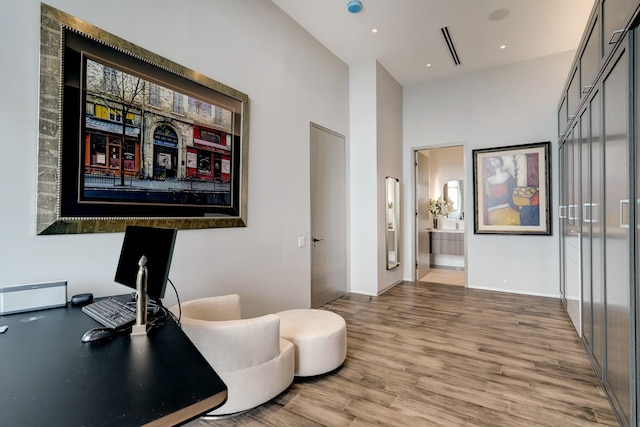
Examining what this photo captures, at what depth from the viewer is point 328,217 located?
15.4ft

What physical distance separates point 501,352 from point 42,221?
3.75 metres

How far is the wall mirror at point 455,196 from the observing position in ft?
24.3

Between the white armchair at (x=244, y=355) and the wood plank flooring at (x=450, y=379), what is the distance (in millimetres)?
81

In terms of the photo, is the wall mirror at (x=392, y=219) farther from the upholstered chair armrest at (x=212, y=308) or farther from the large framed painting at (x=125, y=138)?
the upholstered chair armrest at (x=212, y=308)

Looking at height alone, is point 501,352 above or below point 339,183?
below

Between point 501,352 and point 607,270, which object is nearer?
point 607,270

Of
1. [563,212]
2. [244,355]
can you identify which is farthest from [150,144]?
[563,212]

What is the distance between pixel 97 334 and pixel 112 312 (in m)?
0.35

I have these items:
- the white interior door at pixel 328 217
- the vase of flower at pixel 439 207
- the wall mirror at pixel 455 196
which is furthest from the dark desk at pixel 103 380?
the wall mirror at pixel 455 196

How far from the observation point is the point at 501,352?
9.78 feet

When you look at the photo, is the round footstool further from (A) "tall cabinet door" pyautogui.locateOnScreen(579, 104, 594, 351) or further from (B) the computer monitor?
(A) "tall cabinet door" pyautogui.locateOnScreen(579, 104, 594, 351)

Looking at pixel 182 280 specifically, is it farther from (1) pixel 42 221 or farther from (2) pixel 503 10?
(2) pixel 503 10

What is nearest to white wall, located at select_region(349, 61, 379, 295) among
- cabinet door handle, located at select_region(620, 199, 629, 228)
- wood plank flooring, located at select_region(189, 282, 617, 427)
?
wood plank flooring, located at select_region(189, 282, 617, 427)

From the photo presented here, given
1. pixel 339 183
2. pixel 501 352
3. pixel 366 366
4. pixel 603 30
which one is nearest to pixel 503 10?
pixel 603 30
